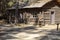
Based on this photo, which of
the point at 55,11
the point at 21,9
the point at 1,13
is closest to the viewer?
the point at 55,11

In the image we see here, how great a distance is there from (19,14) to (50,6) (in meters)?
6.14

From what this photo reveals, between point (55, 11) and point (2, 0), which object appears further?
point (2, 0)

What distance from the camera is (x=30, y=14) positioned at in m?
33.1

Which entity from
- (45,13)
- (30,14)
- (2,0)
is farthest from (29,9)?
(2,0)

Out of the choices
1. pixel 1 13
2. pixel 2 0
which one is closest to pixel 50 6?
pixel 2 0

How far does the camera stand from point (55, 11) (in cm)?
3180

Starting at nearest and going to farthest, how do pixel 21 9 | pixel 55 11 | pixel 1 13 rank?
pixel 55 11
pixel 21 9
pixel 1 13

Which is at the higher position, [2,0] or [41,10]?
[2,0]

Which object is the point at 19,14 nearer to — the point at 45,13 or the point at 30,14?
the point at 30,14

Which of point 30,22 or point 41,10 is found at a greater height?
point 41,10

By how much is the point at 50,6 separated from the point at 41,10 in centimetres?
167

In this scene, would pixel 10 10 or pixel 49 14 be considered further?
pixel 10 10

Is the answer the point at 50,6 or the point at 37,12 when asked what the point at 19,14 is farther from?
the point at 50,6

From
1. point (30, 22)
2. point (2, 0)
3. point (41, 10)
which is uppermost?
point (2, 0)
